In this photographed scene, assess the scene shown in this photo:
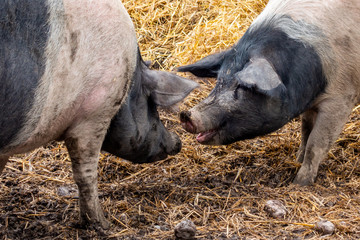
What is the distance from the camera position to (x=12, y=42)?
8.27 feet

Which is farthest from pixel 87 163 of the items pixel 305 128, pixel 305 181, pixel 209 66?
pixel 305 128

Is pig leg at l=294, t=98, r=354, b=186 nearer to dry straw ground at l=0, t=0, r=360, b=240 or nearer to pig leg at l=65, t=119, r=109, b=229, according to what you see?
dry straw ground at l=0, t=0, r=360, b=240

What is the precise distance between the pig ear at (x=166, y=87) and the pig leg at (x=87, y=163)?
413mm

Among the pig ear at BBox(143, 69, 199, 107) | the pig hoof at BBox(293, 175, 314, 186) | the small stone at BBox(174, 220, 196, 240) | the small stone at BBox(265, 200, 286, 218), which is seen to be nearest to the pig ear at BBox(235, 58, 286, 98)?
the pig ear at BBox(143, 69, 199, 107)

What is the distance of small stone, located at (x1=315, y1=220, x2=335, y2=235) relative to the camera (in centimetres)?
341

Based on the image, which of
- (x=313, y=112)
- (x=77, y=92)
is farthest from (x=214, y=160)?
(x=77, y=92)

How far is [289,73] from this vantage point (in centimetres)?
394

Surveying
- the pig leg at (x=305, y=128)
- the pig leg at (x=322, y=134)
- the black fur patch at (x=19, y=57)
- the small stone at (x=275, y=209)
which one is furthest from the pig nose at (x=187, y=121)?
the black fur patch at (x=19, y=57)

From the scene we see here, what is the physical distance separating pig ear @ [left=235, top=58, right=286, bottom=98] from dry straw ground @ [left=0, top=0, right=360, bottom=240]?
0.81 meters

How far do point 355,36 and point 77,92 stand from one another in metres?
2.14

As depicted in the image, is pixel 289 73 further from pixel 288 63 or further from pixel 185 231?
pixel 185 231

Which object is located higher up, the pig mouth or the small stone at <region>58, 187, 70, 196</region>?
the pig mouth

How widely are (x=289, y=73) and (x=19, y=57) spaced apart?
6.60 ft

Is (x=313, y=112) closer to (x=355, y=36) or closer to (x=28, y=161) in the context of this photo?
(x=355, y=36)
